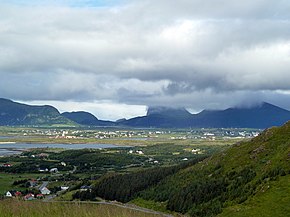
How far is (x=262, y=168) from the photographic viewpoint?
88125 mm

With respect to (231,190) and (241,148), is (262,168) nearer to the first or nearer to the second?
(231,190)

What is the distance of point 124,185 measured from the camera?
4604 inches

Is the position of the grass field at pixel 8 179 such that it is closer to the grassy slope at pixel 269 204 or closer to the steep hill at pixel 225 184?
the steep hill at pixel 225 184

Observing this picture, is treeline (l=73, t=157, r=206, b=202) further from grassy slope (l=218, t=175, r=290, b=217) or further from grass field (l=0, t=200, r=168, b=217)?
grass field (l=0, t=200, r=168, b=217)

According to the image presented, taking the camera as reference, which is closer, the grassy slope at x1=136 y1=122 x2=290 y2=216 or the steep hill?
the steep hill

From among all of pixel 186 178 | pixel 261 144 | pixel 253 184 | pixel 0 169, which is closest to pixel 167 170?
pixel 186 178

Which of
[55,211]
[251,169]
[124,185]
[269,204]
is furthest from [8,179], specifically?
[55,211]

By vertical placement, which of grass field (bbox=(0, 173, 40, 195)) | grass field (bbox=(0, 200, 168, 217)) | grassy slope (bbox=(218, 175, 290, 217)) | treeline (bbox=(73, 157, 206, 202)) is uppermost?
grass field (bbox=(0, 200, 168, 217))

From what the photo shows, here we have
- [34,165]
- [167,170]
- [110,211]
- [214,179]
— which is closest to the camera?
[110,211]

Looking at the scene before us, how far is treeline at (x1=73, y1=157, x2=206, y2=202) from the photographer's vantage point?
112500 mm

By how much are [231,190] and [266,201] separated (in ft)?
49.0

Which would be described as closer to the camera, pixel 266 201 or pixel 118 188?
pixel 266 201

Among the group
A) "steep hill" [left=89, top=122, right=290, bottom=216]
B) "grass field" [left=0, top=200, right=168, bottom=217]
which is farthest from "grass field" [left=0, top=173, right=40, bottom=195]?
"grass field" [left=0, top=200, right=168, bottom=217]

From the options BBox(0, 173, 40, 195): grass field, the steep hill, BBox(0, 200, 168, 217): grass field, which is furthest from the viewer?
BBox(0, 173, 40, 195): grass field
